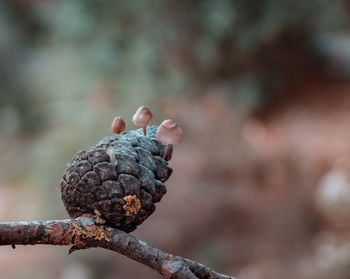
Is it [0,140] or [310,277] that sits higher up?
[0,140]

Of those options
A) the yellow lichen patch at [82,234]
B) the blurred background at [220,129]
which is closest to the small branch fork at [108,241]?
the yellow lichen patch at [82,234]

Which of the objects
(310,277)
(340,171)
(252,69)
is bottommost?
(310,277)

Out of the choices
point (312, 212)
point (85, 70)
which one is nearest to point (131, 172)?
point (312, 212)

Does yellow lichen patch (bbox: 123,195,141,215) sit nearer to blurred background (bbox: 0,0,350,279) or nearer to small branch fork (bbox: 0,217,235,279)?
small branch fork (bbox: 0,217,235,279)

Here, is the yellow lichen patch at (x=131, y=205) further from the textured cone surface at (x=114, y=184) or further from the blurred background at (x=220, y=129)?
the blurred background at (x=220, y=129)

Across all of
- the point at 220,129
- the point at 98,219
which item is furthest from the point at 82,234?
the point at 220,129

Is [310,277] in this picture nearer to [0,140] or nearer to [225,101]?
[225,101]

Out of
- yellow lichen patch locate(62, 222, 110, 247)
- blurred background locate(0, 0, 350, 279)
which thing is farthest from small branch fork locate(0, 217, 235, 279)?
blurred background locate(0, 0, 350, 279)
